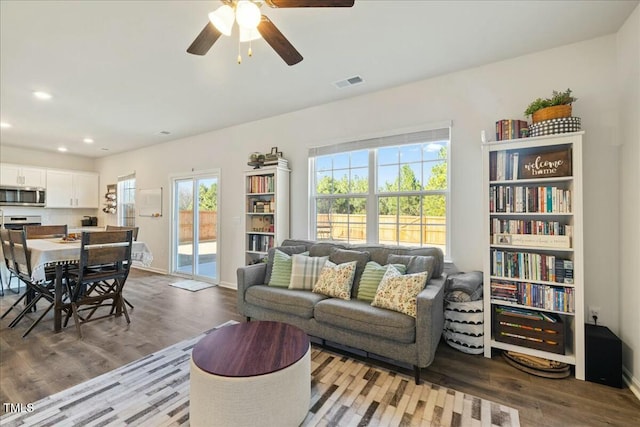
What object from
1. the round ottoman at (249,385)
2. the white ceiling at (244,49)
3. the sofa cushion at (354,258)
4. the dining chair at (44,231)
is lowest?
the round ottoman at (249,385)

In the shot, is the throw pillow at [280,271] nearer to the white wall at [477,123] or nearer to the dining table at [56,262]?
the white wall at [477,123]

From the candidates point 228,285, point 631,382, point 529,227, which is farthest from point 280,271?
point 631,382

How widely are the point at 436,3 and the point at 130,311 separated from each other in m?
4.50

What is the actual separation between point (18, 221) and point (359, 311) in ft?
26.0

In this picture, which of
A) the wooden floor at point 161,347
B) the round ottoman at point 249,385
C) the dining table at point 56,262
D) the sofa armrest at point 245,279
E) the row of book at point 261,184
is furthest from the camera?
the row of book at point 261,184

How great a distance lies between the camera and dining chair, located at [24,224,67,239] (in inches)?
155

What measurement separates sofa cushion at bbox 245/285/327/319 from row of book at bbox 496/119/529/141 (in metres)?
2.20

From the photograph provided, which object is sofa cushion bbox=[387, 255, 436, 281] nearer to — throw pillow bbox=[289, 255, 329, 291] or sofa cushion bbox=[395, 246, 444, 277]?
Result: sofa cushion bbox=[395, 246, 444, 277]

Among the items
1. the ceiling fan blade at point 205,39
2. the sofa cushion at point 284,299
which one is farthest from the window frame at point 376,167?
the ceiling fan blade at point 205,39

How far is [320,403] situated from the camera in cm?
185

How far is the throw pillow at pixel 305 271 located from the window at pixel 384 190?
848 millimetres

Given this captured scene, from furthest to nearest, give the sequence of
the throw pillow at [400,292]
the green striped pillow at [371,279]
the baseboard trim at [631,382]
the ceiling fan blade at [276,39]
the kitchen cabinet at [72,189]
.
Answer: the kitchen cabinet at [72,189], the green striped pillow at [371,279], the throw pillow at [400,292], the baseboard trim at [631,382], the ceiling fan blade at [276,39]

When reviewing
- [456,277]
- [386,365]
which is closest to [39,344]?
[386,365]

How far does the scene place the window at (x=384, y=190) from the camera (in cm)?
315
